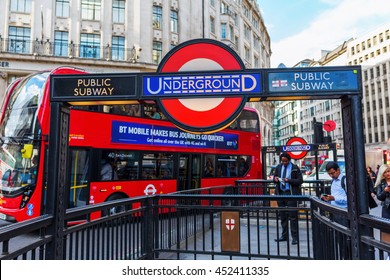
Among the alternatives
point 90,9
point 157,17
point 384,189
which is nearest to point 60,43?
point 90,9

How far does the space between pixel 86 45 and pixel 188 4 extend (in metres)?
11.2

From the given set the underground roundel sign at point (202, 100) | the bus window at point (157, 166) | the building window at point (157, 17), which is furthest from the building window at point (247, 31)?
the underground roundel sign at point (202, 100)

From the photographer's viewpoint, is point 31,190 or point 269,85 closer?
point 269,85

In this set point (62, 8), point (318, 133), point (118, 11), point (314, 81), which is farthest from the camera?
point (118, 11)

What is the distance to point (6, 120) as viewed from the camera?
9000 millimetres

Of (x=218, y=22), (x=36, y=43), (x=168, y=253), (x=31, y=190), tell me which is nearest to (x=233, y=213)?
(x=168, y=253)

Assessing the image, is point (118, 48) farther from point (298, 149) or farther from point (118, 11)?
point (298, 149)

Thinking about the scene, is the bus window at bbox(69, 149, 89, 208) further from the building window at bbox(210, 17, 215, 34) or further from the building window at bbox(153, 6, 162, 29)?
the building window at bbox(210, 17, 215, 34)

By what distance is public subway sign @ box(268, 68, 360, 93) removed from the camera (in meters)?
2.40

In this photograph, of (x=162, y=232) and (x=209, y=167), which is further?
(x=209, y=167)

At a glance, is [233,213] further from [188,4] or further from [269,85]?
[188,4]

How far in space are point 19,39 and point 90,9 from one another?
603 centimetres

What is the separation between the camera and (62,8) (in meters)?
26.9

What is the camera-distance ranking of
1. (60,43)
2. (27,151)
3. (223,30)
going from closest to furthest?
(27,151), (60,43), (223,30)
